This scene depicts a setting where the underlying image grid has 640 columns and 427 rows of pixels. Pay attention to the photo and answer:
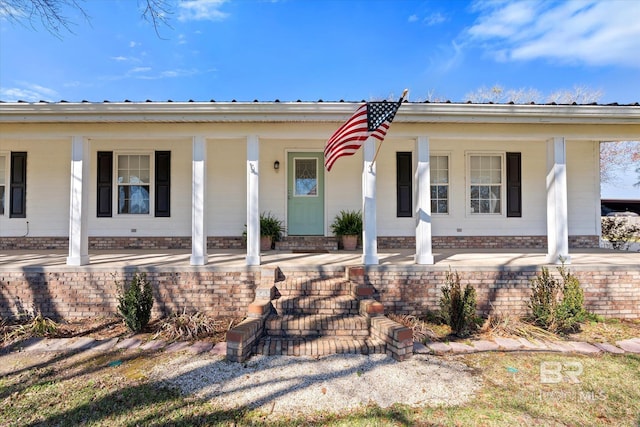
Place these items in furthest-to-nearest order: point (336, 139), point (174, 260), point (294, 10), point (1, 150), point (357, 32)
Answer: point (357, 32)
point (294, 10)
point (1, 150)
point (174, 260)
point (336, 139)

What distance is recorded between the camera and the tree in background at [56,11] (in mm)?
4371

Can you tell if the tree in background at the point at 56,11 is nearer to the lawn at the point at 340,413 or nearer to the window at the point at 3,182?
the lawn at the point at 340,413

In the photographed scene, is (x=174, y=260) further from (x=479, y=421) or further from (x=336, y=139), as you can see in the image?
(x=479, y=421)

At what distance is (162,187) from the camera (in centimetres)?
773

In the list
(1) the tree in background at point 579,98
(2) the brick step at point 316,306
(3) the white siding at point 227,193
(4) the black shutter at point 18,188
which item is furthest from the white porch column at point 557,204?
(1) the tree in background at point 579,98

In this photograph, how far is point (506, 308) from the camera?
5.20m

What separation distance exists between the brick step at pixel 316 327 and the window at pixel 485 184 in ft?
16.7

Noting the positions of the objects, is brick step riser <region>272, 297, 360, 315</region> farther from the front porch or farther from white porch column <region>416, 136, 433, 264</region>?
white porch column <region>416, 136, 433, 264</region>

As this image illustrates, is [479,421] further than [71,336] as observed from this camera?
No

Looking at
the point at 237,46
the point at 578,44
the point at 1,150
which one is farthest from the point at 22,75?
the point at 578,44

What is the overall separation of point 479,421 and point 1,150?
10.2m

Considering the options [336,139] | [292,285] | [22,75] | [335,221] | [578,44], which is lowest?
[292,285]

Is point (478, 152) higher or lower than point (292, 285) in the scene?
higher

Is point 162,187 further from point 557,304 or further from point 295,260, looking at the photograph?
point 557,304
